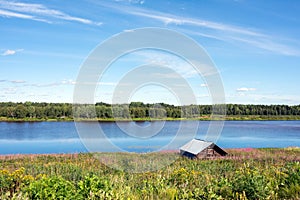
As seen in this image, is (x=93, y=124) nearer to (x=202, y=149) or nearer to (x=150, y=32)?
(x=150, y=32)

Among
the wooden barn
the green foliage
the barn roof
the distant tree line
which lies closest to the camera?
the green foliage

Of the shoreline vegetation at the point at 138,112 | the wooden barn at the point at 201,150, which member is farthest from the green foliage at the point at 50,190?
the wooden barn at the point at 201,150

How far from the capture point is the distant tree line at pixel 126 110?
1246 centimetres

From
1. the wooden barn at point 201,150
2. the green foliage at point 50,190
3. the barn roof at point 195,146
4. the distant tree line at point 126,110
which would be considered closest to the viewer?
the green foliage at point 50,190

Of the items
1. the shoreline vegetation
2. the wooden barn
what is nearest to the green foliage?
the shoreline vegetation

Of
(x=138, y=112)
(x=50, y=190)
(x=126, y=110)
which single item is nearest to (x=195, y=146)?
(x=126, y=110)

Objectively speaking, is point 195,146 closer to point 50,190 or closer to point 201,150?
point 201,150

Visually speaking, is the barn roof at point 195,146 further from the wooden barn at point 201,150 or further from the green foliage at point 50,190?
the green foliage at point 50,190

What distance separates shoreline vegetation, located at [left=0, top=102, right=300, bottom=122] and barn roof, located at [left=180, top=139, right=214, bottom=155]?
5.44 ft

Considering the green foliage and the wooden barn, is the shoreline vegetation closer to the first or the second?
the wooden barn

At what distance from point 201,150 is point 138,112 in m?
10.1

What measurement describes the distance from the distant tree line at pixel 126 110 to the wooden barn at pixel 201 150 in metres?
1.76

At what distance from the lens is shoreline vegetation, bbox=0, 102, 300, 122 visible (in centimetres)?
1249

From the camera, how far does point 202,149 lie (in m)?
17.3
